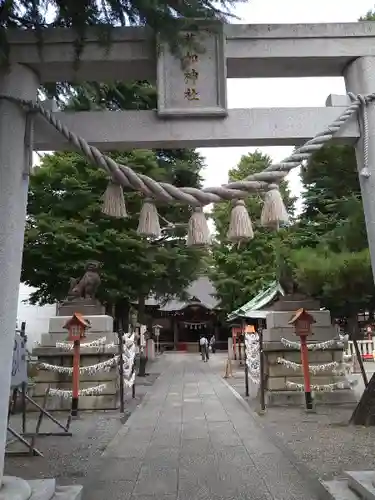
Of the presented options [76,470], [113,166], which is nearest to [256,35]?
[113,166]

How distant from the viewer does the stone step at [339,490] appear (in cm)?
468

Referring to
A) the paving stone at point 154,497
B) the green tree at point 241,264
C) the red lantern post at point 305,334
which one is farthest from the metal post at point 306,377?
the green tree at point 241,264

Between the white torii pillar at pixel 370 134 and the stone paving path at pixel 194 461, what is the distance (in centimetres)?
281

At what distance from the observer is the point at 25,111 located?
4.32 metres

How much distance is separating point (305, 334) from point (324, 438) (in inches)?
121

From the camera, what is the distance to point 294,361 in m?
11.4

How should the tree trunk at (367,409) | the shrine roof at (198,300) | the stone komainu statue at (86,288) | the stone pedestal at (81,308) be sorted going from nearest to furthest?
the tree trunk at (367,409), the stone pedestal at (81,308), the stone komainu statue at (86,288), the shrine roof at (198,300)

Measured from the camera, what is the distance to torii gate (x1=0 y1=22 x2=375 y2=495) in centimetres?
435

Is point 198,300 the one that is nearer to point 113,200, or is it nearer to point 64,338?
point 64,338

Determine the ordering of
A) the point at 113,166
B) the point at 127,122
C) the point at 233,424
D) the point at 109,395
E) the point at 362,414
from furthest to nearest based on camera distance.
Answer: the point at 109,395 < the point at 233,424 < the point at 362,414 < the point at 127,122 < the point at 113,166

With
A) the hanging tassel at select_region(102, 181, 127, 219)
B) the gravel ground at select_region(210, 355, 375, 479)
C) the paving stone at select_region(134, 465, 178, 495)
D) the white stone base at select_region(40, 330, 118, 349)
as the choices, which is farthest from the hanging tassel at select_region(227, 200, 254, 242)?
the white stone base at select_region(40, 330, 118, 349)

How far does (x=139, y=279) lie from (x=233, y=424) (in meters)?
9.13

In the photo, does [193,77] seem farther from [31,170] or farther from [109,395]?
[109,395]

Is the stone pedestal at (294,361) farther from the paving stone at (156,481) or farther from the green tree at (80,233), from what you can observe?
the green tree at (80,233)
